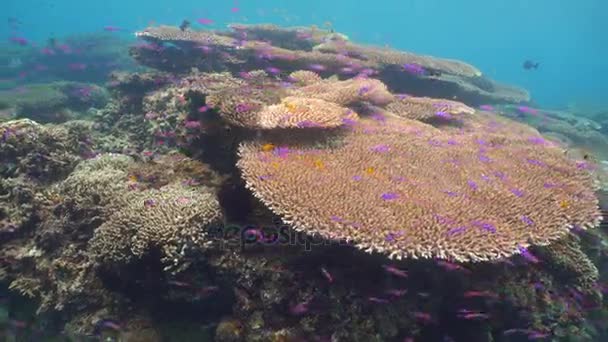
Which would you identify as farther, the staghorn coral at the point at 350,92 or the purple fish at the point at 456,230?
the staghorn coral at the point at 350,92

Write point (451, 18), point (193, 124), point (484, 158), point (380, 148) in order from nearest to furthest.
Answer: point (380, 148) < point (484, 158) < point (193, 124) < point (451, 18)

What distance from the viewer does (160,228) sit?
13.8ft

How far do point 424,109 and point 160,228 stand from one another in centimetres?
565

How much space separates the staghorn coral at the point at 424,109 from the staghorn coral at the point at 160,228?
456 centimetres

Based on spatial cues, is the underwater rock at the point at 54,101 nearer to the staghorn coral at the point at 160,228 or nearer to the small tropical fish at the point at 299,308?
the staghorn coral at the point at 160,228

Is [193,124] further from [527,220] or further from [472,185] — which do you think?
[527,220]

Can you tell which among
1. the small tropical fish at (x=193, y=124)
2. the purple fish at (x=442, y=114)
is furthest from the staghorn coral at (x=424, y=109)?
the small tropical fish at (x=193, y=124)

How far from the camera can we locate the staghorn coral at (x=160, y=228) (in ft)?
13.6

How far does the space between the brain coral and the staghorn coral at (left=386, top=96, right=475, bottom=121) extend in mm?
1801

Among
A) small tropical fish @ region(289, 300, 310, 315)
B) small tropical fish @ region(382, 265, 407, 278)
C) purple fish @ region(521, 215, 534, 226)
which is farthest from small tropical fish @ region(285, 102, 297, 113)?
purple fish @ region(521, 215, 534, 226)

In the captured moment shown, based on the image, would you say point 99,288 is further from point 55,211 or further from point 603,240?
point 603,240

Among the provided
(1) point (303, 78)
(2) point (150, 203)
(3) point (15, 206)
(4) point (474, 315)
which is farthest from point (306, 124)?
(3) point (15, 206)

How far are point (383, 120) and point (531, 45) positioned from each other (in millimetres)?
175250

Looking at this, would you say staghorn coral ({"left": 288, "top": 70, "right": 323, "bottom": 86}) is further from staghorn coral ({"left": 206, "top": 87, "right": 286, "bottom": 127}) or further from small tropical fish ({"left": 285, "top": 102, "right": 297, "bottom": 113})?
small tropical fish ({"left": 285, "top": 102, "right": 297, "bottom": 113})
